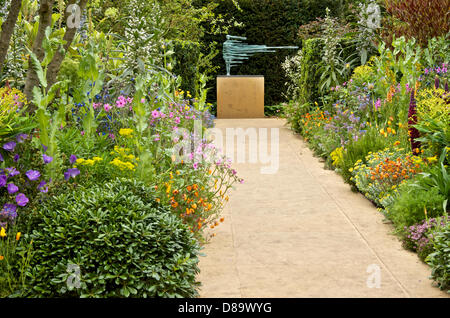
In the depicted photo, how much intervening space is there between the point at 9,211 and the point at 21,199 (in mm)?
103

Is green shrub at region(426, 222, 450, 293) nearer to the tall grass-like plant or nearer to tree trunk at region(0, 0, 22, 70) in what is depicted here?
tree trunk at region(0, 0, 22, 70)

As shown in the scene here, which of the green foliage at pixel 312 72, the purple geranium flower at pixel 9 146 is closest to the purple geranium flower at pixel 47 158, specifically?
the purple geranium flower at pixel 9 146

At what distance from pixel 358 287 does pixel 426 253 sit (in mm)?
817

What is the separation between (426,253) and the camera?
450cm

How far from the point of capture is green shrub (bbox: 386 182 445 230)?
15.9ft

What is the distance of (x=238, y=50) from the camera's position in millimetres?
15336

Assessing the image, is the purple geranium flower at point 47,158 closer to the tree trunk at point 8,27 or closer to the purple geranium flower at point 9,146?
the purple geranium flower at point 9,146

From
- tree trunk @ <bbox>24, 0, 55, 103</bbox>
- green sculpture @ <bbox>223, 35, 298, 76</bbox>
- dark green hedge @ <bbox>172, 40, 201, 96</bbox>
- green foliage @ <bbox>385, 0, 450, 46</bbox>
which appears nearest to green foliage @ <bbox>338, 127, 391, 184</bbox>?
green foliage @ <bbox>385, 0, 450, 46</bbox>

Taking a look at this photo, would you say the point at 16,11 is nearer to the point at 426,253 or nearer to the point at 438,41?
the point at 426,253

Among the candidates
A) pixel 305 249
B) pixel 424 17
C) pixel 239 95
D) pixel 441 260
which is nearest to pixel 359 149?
pixel 305 249

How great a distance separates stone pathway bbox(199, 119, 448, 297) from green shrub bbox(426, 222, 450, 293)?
77 mm

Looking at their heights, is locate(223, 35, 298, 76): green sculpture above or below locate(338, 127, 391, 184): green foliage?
above

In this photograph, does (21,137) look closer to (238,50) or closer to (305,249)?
(305,249)
